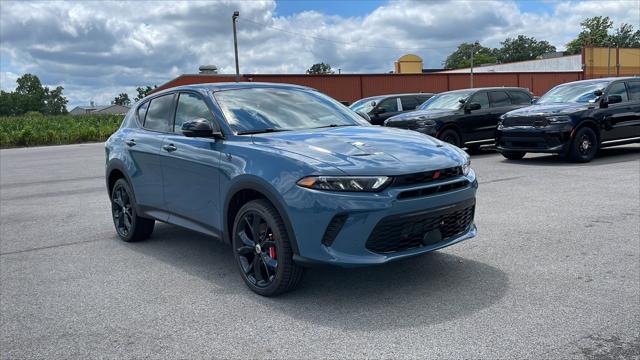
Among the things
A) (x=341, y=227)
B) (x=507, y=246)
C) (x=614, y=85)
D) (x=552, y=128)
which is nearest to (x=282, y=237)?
(x=341, y=227)

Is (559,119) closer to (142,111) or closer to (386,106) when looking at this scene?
(386,106)

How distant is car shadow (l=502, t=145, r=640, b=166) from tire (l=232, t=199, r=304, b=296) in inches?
342

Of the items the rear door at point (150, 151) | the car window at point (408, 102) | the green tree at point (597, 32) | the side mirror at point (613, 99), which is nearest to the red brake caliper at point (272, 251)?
the rear door at point (150, 151)

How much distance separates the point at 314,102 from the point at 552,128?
23.7 feet

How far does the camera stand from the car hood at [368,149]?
376cm

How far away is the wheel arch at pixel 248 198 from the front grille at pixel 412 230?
0.58 m

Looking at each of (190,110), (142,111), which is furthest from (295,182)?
(142,111)

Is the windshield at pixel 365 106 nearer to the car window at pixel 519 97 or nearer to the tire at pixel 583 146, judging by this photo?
the car window at pixel 519 97

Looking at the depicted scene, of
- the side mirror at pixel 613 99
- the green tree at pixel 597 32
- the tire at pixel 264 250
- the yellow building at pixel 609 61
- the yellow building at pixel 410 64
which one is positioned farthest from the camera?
the green tree at pixel 597 32

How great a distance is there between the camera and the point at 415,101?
1703 cm

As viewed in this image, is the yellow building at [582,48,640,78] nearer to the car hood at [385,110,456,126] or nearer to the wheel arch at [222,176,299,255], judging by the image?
the car hood at [385,110,456,126]

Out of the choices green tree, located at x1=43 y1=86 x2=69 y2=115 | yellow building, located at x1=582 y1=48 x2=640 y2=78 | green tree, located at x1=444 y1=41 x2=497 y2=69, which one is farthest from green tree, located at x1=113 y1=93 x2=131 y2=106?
yellow building, located at x1=582 y1=48 x2=640 y2=78

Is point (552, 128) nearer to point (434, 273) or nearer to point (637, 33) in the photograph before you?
point (434, 273)

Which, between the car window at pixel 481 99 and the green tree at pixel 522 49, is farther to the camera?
the green tree at pixel 522 49
